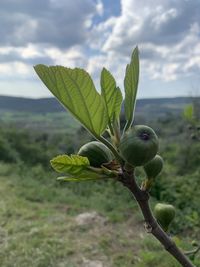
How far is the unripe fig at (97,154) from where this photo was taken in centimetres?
74

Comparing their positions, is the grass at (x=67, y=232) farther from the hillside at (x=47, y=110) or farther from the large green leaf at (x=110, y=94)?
the hillside at (x=47, y=110)

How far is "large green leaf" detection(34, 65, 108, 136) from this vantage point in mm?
678

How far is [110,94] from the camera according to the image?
0.75 meters

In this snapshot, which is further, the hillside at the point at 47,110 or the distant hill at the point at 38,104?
the distant hill at the point at 38,104

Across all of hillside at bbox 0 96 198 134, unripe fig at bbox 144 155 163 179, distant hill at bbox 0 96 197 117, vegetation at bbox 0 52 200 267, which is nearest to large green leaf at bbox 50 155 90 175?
vegetation at bbox 0 52 200 267

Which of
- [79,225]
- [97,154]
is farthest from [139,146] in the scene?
[79,225]

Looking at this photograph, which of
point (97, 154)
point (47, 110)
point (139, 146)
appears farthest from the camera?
point (47, 110)

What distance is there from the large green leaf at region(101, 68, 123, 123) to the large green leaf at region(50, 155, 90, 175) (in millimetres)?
78

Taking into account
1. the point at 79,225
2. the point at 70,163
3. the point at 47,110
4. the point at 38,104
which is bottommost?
the point at 47,110

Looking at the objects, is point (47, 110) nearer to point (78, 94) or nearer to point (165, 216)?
point (165, 216)

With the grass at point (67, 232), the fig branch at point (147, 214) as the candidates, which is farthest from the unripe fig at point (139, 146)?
the grass at point (67, 232)

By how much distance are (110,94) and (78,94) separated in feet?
0.22

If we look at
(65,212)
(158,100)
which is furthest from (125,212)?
(158,100)

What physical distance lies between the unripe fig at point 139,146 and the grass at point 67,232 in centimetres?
375
